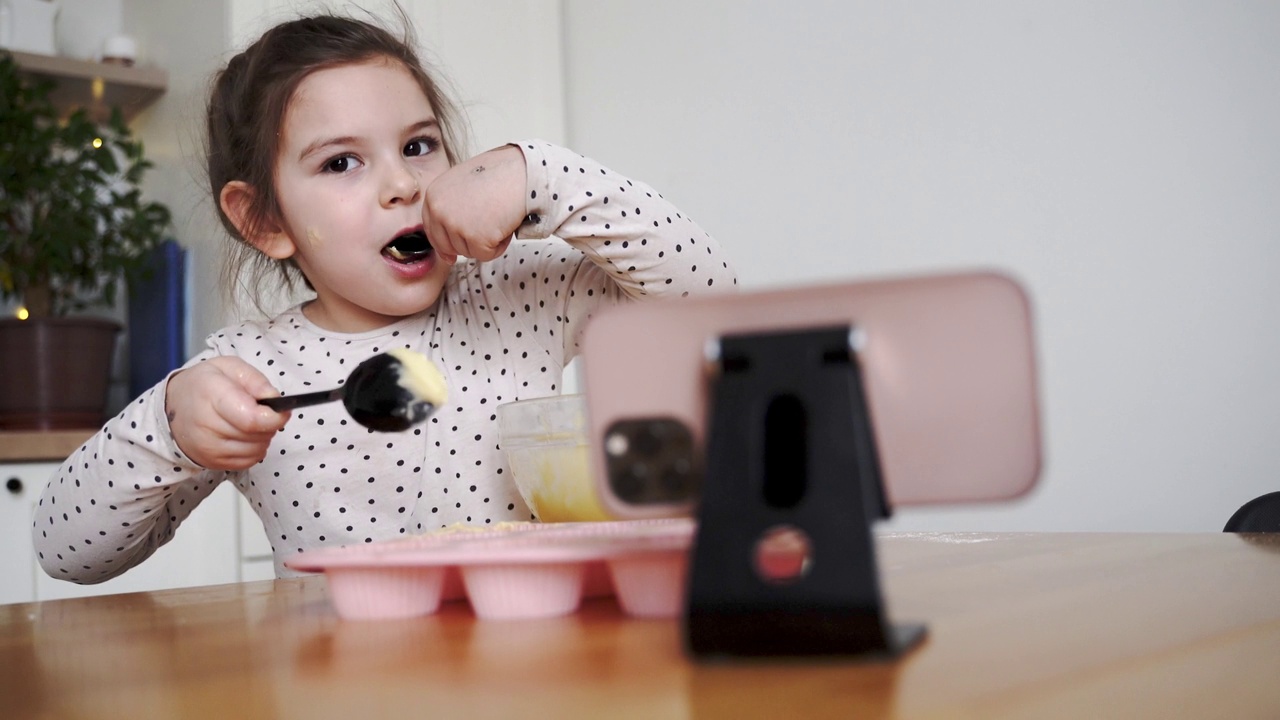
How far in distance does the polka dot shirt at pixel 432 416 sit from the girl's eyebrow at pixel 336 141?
178 mm

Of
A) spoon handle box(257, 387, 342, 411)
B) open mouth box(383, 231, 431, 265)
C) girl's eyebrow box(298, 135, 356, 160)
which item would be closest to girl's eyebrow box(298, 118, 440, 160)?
girl's eyebrow box(298, 135, 356, 160)

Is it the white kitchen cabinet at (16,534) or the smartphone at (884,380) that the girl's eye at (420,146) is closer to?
the smartphone at (884,380)

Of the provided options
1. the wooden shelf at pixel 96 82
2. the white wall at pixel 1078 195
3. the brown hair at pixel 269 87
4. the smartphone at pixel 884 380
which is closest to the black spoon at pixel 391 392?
the smartphone at pixel 884 380

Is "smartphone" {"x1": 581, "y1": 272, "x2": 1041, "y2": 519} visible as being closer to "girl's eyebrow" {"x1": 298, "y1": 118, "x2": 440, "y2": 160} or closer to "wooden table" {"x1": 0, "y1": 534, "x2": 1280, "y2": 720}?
"wooden table" {"x1": 0, "y1": 534, "x2": 1280, "y2": 720}

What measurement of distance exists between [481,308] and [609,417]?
88 cm

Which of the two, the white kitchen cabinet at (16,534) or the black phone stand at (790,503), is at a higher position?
the black phone stand at (790,503)

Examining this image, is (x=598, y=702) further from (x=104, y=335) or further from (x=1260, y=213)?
(x=104, y=335)

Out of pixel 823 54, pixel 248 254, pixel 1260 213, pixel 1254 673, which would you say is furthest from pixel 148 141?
pixel 1254 673

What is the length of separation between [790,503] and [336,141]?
902 millimetres

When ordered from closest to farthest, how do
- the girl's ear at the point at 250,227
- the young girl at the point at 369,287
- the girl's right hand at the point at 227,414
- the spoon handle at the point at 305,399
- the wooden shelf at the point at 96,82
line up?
the spoon handle at the point at 305,399 → the girl's right hand at the point at 227,414 → the young girl at the point at 369,287 → the girl's ear at the point at 250,227 → the wooden shelf at the point at 96,82

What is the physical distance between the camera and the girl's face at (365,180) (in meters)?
1.14

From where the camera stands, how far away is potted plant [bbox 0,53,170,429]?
6.43ft

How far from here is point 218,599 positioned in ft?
2.18

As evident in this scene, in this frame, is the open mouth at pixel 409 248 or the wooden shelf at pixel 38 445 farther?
the wooden shelf at pixel 38 445
